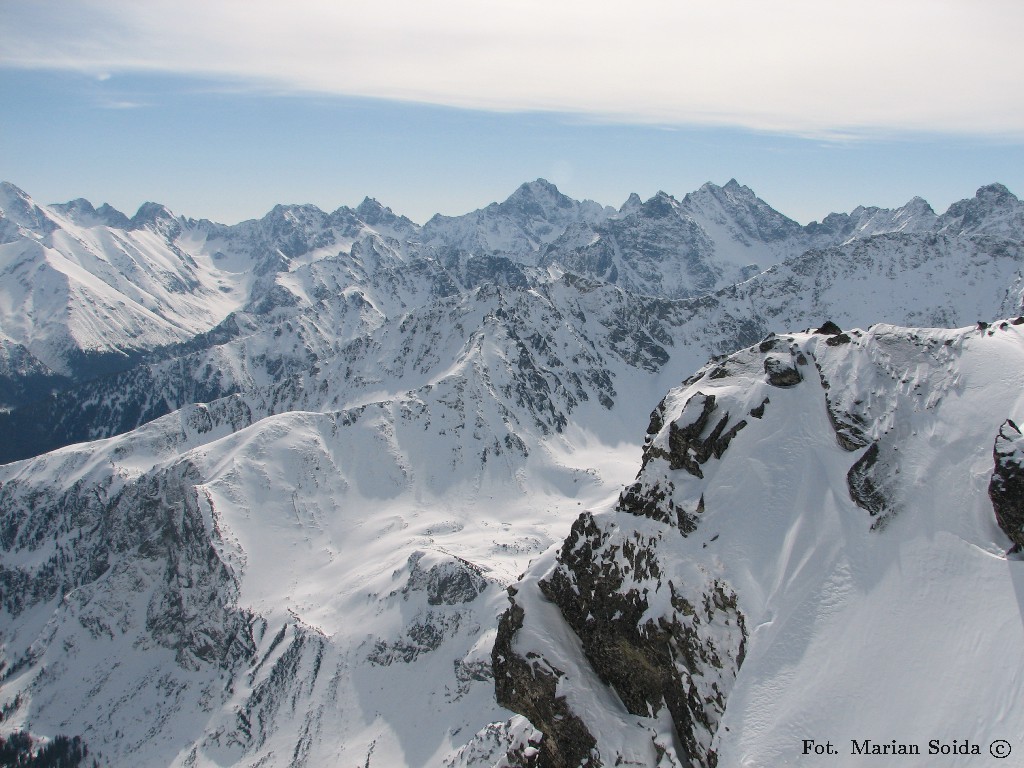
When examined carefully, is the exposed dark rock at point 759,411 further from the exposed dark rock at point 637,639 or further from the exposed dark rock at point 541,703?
the exposed dark rock at point 541,703

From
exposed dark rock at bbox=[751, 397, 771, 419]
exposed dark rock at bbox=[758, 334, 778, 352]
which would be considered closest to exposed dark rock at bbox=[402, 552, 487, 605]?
exposed dark rock at bbox=[758, 334, 778, 352]

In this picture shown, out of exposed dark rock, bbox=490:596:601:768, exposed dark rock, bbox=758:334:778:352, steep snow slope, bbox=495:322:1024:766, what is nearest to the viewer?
steep snow slope, bbox=495:322:1024:766

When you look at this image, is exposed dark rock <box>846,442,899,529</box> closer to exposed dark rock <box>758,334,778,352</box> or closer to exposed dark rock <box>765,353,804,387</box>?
exposed dark rock <box>765,353,804,387</box>

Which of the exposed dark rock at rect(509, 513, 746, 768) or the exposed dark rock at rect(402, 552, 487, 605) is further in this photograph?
the exposed dark rock at rect(402, 552, 487, 605)

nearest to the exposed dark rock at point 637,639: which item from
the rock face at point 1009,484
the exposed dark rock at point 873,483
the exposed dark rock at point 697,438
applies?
the exposed dark rock at point 697,438


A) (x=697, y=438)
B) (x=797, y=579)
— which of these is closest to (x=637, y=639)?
(x=797, y=579)

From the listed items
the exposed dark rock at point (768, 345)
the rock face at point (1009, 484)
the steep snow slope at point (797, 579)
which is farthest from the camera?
the exposed dark rock at point (768, 345)
